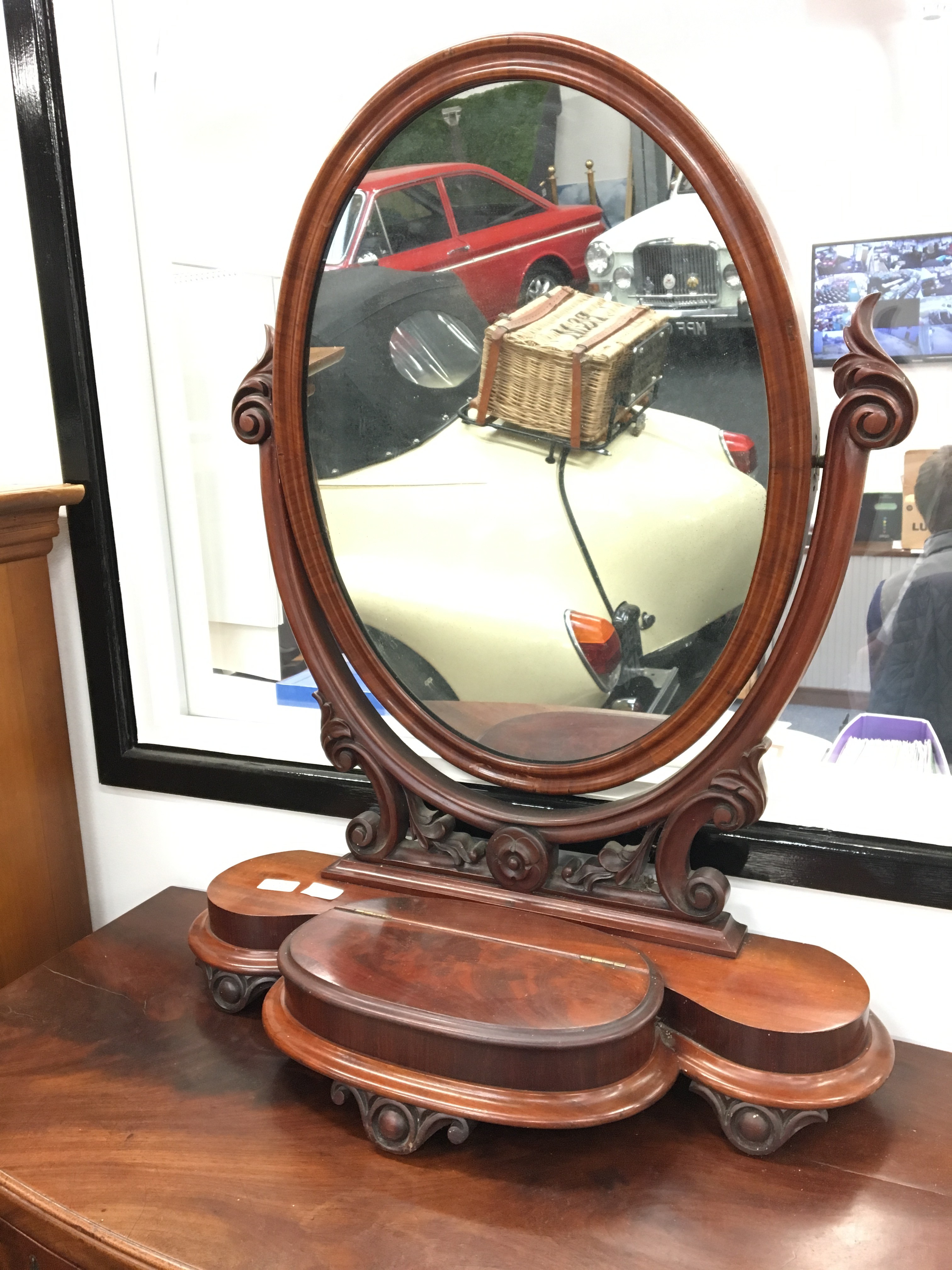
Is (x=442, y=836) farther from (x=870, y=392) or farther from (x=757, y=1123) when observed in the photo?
(x=870, y=392)

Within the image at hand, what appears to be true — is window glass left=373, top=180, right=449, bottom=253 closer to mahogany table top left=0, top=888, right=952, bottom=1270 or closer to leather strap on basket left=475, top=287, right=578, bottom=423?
leather strap on basket left=475, top=287, right=578, bottom=423

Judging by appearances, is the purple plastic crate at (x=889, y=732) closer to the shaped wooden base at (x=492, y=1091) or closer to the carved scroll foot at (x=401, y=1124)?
the shaped wooden base at (x=492, y=1091)

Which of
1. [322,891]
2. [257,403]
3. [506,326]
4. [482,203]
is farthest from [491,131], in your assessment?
[322,891]

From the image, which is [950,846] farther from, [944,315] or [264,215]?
[264,215]

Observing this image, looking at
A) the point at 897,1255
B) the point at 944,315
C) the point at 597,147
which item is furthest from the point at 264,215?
the point at 897,1255

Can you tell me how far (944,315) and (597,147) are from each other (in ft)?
1.06

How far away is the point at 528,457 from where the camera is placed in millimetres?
907

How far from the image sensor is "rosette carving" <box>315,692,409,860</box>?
41.1 inches

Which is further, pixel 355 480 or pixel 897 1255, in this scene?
pixel 355 480

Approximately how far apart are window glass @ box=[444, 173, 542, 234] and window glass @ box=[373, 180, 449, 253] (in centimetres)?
1

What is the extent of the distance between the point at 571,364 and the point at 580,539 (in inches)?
5.9

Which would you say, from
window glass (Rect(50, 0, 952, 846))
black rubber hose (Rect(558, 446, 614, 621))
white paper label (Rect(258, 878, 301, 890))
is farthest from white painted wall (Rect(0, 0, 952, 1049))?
white paper label (Rect(258, 878, 301, 890))

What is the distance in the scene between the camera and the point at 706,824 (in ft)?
3.02

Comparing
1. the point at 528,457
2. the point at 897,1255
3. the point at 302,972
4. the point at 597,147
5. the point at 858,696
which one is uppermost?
the point at 597,147
